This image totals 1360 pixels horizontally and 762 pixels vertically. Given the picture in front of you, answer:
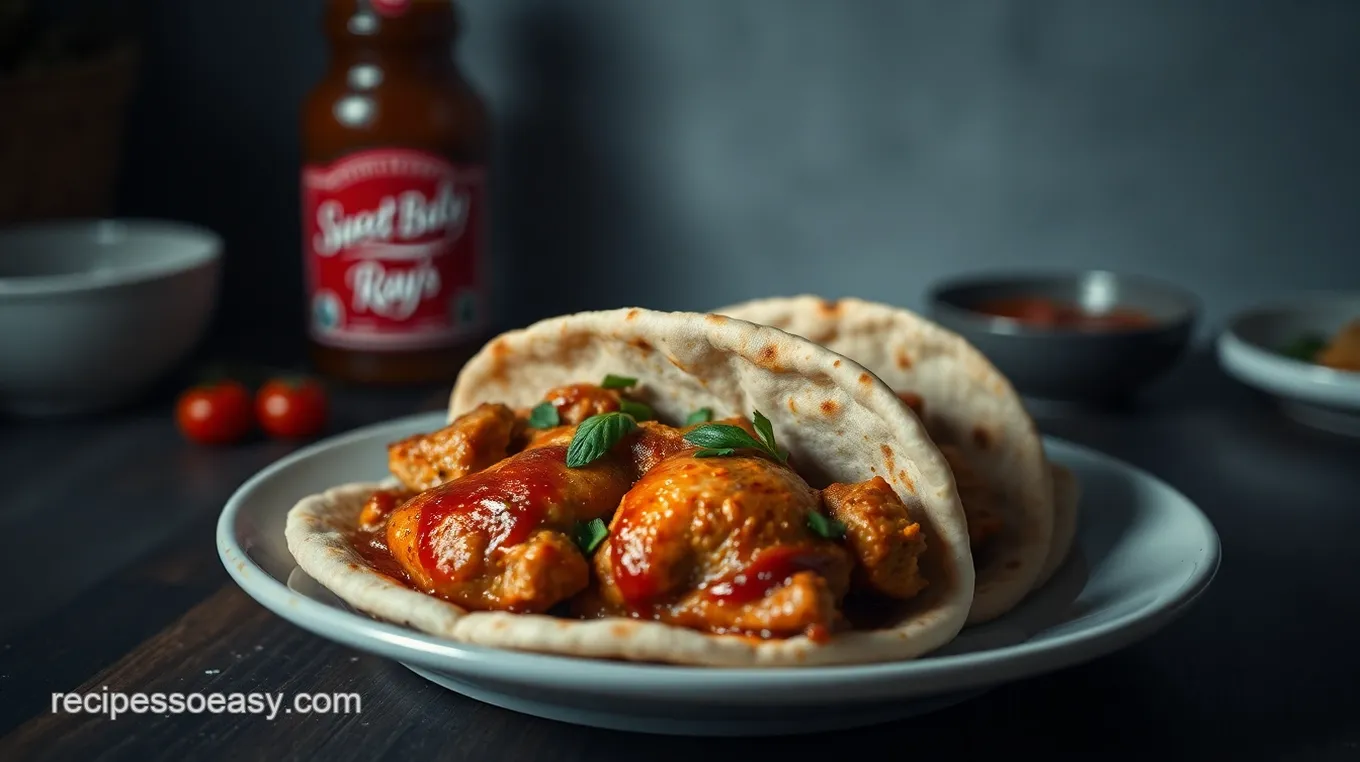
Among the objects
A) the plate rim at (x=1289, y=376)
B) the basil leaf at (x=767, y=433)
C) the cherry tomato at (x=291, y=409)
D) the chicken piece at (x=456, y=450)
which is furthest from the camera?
the cherry tomato at (x=291, y=409)

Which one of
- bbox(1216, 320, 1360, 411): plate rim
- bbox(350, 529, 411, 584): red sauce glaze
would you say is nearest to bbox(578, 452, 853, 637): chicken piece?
bbox(350, 529, 411, 584): red sauce glaze

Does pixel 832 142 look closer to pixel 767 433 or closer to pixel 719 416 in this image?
pixel 719 416

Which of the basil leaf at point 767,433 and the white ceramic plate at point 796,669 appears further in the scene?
the basil leaf at point 767,433

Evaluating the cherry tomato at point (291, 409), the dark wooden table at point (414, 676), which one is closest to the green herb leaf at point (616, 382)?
the dark wooden table at point (414, 676)

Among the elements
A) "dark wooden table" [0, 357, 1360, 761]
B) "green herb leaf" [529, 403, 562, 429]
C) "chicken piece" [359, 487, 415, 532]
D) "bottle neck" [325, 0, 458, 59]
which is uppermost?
"bottle neck" [325, 0, 458, 59]

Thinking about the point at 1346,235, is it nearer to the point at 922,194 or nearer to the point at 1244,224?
Result: the point at 1244,224

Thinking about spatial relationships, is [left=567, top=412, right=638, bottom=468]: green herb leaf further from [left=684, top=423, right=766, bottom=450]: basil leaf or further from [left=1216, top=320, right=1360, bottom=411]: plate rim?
[left=1216, top=320, right=1360, bottom=411]: plate rim

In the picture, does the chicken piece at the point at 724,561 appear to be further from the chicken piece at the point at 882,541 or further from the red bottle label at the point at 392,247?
the red bottle label at the point at 392,247
